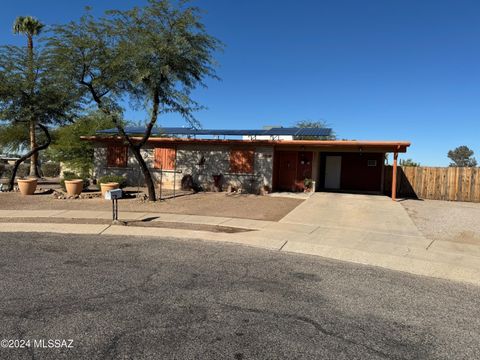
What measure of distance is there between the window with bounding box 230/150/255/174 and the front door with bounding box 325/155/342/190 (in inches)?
238

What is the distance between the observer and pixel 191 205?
15352 mm

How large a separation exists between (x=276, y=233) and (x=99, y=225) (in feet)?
17.0

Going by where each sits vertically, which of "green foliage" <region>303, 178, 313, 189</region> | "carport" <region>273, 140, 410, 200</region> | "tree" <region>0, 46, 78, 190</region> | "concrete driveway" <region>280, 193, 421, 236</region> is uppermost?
"tree" <region>0, 46, 78, 190</region>

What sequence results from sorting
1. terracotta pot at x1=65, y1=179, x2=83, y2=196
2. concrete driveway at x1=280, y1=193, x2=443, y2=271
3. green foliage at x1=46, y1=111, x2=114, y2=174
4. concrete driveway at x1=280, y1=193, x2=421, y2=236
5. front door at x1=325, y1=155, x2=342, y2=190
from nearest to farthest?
1. concrete driveway at x1=280, y1=193, x2=443, y2=271
2. concrete driveway at x1=280, y1=193, x2=421, y2=236
3. terracotta pot at x1=65, y1=179, x2=83, y2=196
4. front door at x1=325, y1=155, x2=342, y2=190
5. green foliage at x1=46, y1=111, x2=114, y2=174

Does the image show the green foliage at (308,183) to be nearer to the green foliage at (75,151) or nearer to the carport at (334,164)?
the carport at (334,164)

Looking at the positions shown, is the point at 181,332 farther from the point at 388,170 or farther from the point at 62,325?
the point at 388,170

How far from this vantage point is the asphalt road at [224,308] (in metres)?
3.91

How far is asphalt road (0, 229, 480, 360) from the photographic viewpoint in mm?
3912

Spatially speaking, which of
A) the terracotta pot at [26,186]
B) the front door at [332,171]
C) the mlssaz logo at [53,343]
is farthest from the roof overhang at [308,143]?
the mlssaz logo at [53,343]

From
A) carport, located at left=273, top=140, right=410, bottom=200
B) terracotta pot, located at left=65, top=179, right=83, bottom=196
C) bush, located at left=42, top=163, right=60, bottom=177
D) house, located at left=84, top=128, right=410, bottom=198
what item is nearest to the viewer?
terracotta pot, located at left=65, top=179, right=83, bottom=196

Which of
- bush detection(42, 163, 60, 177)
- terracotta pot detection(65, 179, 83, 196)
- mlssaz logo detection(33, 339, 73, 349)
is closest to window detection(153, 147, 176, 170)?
terracotta pot detection(65, 179, 83, 196)

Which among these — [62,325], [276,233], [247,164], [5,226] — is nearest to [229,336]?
[62,325]

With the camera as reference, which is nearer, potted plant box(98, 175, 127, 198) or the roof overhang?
potted plant box(98, 175, 127, 198)

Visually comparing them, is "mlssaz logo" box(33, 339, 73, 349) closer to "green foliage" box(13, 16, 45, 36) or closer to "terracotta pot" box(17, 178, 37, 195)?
"terracotta pot" box(17, 178, 37, 195)
